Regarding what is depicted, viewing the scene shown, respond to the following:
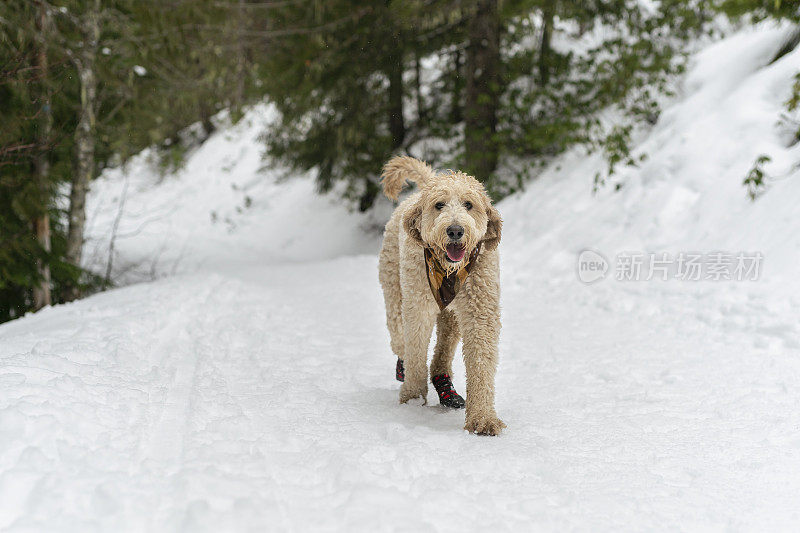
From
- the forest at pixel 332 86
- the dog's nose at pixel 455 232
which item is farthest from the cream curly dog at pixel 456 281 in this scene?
the forest at pixel 332 86

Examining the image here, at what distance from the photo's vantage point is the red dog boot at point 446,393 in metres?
4.11

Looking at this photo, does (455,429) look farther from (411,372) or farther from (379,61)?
(379,61)

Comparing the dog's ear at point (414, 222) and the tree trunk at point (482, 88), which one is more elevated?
the tree trunk at point (482, 88)

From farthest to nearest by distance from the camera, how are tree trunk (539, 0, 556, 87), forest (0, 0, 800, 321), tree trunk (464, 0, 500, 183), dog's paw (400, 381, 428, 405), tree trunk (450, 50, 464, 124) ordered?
tree trunk (450, 50, 464, 124)
tree trunk (539, 0, 556, 87)
tree trunk (464, 0, 500, 183)
forest (0, 0, 800, 321)
dog's paw (400, 381, 428, 405)

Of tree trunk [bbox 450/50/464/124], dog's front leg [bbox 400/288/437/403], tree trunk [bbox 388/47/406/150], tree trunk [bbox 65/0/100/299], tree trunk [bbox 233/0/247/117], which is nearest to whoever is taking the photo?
dog's front leg [bbox 400/288/437/403]

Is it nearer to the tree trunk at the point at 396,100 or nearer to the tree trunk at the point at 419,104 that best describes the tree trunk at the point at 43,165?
the tree trunk at the point at 396,100

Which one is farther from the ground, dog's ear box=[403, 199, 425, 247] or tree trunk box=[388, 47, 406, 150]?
tree trunk box=[388, 47, 406, 150]

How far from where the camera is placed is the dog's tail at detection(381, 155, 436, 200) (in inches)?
173

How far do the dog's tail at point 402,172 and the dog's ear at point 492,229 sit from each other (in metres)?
0.80

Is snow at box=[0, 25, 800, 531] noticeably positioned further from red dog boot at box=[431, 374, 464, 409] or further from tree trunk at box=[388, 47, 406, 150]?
tree trunk at box=[388, 47, 406, 150]

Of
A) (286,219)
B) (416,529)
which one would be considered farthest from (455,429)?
(286,219)

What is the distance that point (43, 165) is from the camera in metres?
9.18

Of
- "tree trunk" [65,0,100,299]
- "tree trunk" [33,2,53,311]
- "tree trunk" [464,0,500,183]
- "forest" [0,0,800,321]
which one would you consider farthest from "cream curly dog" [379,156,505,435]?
"tree trunk" [464,0,500,183]

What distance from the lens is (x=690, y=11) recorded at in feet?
39.7
